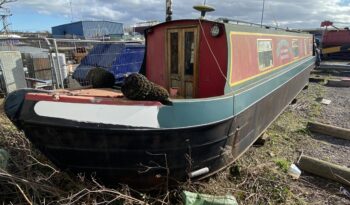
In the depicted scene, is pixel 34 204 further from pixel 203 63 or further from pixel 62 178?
pixel 203 63

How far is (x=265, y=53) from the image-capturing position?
5.59m

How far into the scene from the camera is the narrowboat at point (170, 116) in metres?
3.01

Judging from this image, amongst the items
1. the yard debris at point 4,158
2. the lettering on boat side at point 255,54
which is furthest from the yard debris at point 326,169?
the yard debris at point 4,158

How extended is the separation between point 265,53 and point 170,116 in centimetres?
318

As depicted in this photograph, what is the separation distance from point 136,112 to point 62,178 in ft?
4.66

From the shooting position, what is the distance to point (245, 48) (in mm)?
4613

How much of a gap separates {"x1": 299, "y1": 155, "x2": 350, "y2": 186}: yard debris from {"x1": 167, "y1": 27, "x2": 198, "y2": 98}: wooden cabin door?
205cm

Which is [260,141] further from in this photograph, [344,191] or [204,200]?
[204,200]

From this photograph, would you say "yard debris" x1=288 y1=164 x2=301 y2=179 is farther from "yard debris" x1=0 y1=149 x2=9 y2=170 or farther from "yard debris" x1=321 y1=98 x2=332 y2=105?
"yard debris" x1=321 y1=98 x2=332 y2=105

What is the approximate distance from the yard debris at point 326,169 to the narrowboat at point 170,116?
90cm

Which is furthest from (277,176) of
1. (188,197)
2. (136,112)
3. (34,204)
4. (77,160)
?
(34,204)

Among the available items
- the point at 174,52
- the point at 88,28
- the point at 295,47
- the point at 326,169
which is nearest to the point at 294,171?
the point at 326,169

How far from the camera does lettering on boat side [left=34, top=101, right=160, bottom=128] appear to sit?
2971 mm

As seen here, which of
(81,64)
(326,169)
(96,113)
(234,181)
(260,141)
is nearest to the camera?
(96,113)
